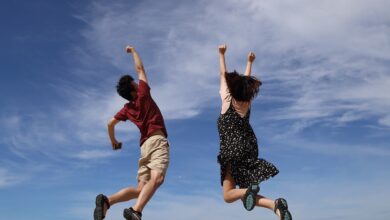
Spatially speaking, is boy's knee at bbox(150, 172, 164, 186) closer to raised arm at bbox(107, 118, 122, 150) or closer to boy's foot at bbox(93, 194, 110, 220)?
boy's foot at bbox(93, 194, 110, 220)

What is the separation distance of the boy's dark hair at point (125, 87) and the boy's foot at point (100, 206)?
194 centimetres

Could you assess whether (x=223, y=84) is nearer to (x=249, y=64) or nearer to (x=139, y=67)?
(x=249, y=64)

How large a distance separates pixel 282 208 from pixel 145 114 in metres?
3.08

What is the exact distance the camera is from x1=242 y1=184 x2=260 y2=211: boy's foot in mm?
7504

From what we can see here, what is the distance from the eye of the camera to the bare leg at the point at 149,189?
26.2ft

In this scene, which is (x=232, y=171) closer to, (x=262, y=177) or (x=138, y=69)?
(x=262, y=177)

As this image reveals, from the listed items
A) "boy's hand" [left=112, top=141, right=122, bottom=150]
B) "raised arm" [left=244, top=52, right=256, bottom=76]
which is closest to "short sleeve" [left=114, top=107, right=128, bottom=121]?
"boy's hand" [left=112, top=141, right=122, bottom=150]

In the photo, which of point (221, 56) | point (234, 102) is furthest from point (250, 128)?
point (221, 56)

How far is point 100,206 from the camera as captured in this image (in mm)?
7961

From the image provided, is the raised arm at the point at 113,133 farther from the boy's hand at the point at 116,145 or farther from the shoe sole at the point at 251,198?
the shoe sole at the point at 251,198

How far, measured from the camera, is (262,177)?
8.03 m

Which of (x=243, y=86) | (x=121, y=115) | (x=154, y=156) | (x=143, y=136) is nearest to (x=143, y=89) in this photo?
(x=121, y=115)

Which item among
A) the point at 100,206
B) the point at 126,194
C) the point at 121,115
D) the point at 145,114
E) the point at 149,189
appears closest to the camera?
the point at 100,206

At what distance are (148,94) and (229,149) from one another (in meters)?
1.84
